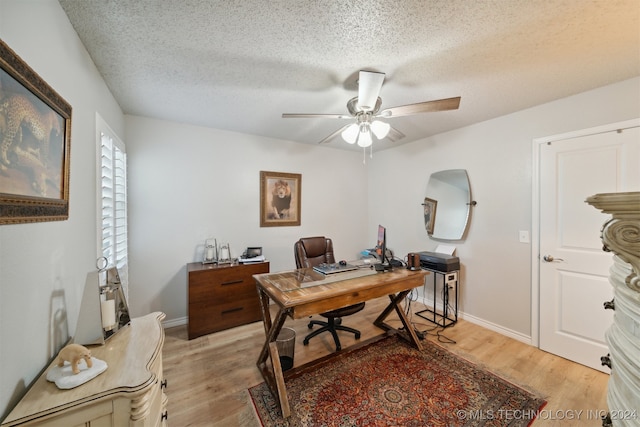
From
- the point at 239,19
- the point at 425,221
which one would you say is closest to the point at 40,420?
the point at 239,19

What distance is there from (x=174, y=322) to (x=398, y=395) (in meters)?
2.67

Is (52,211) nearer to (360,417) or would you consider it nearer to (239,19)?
(239,19)

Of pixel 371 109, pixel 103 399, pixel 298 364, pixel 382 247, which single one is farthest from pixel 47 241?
pixel 382 247

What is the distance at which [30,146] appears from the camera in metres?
0.91

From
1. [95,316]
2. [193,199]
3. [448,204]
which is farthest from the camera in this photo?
[448,204]

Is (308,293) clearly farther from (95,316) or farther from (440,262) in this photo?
(440,262)

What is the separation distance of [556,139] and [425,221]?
164 centimetres

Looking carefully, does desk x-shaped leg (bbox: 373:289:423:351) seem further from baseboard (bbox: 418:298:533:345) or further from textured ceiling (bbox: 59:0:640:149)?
textured ceiling (bbox: 59:0:640:149)

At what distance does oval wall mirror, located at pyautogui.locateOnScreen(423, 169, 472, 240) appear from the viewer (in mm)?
3018

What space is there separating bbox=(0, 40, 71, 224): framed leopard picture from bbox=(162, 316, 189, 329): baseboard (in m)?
2.21

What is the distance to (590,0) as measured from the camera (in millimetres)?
1200

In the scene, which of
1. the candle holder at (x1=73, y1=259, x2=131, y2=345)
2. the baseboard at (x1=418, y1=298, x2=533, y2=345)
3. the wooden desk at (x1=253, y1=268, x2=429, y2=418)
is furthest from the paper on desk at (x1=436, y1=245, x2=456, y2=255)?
the candle holder at (x1=73, y1=259, x2=131, y2=345)

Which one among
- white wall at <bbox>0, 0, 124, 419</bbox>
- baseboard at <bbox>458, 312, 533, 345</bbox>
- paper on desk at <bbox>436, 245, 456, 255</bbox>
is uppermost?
white wall at <bbox>0, 0, 124, 419</bbox>

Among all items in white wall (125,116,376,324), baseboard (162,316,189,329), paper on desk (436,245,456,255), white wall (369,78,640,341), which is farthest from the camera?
paper on desk (436,245,456,255)
